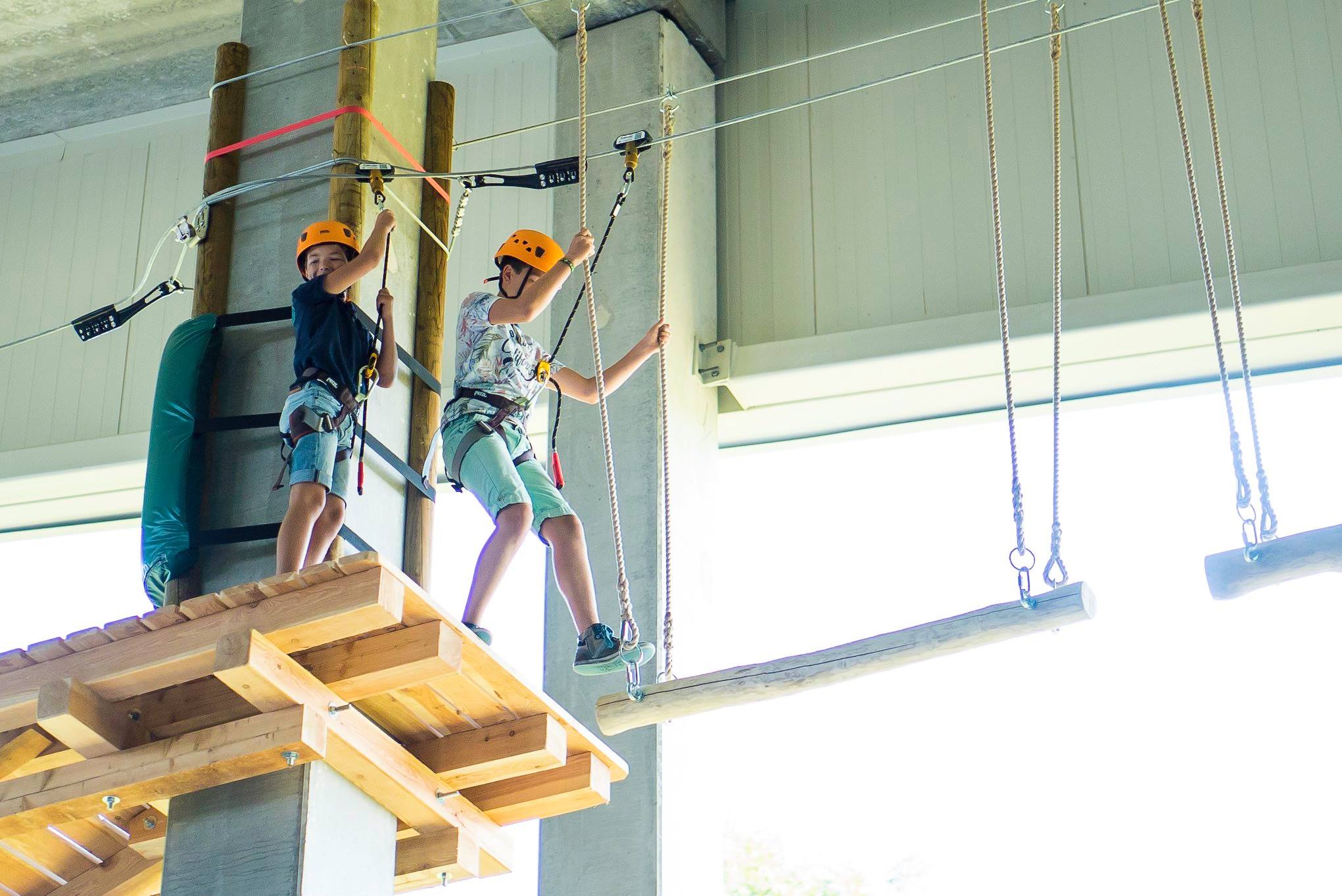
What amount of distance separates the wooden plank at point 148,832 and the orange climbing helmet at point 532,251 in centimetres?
231

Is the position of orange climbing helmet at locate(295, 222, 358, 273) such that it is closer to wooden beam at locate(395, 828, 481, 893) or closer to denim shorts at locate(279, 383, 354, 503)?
denim shorts at locate(279, 383, 354, 503)

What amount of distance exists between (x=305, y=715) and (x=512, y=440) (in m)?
1.12

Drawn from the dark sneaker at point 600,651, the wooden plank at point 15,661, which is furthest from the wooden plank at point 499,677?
the wooden plank at point 15,661

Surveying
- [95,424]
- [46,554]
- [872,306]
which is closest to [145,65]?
[95,424]

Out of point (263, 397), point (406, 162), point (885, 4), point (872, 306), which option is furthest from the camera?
point (885, 4)

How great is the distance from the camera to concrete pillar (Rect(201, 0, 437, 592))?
525 cm

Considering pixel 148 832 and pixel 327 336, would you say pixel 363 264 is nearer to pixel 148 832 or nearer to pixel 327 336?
pixel 327 336

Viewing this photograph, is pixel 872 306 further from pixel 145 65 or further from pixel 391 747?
pixel 145 65

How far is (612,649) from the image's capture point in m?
4.75

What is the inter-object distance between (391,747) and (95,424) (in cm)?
551

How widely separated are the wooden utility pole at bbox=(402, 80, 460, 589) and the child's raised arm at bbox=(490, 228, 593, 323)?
713 millimetres

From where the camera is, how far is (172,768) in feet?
14.9

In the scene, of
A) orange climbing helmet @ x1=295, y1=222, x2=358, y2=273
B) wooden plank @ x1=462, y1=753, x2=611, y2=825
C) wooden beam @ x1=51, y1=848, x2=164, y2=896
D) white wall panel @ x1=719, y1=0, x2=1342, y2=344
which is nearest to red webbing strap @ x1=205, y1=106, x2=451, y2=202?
orange climbing helmet @ x1=295, y1=222, x2=358, y2=273

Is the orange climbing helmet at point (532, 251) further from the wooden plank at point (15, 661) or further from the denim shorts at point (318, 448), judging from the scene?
the wooden plank at point (15, 661)
